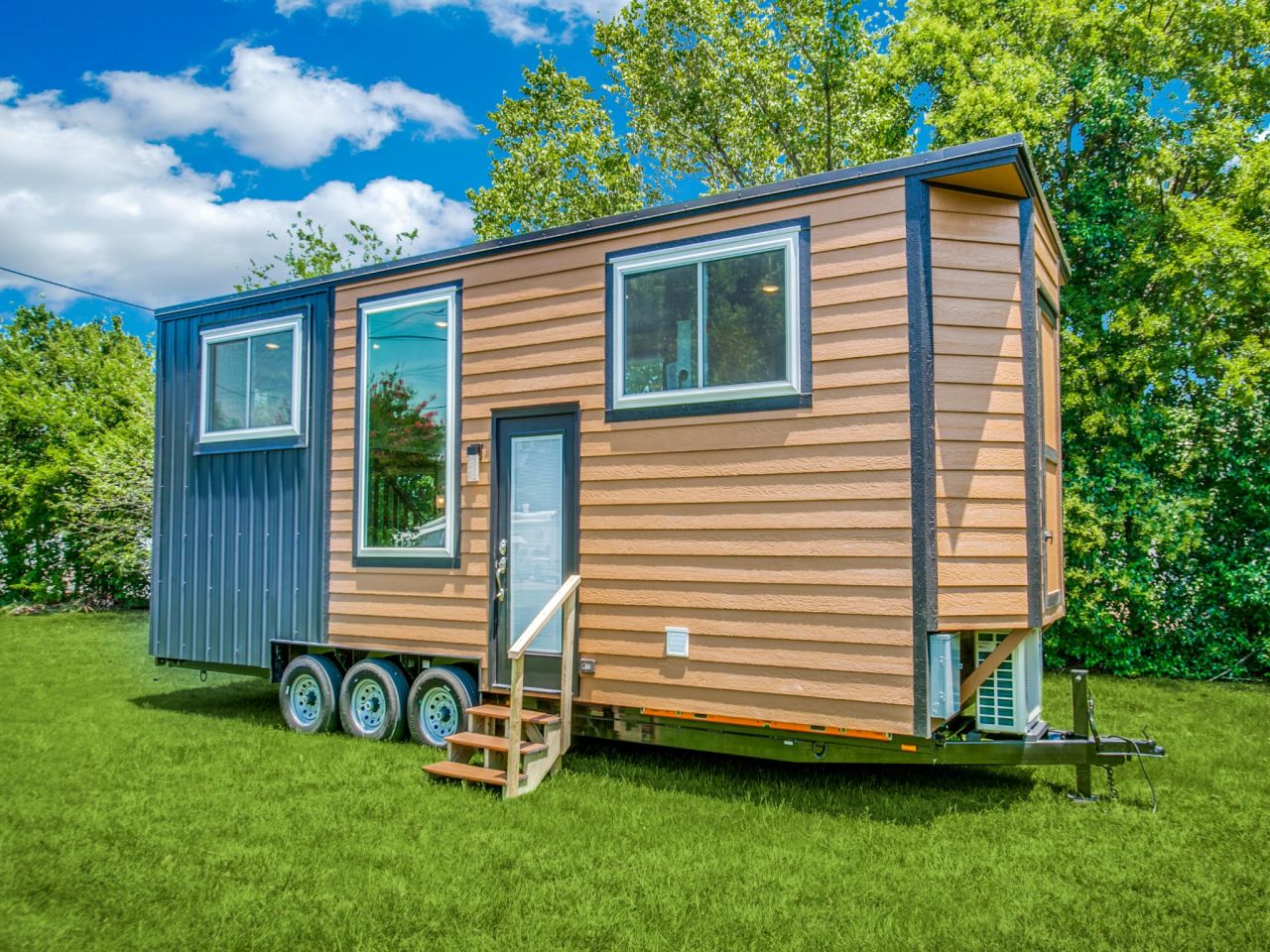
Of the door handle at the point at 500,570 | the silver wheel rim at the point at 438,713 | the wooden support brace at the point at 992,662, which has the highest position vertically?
the door handle at the point at 500,570

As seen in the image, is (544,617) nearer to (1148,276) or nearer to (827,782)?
(827,782)

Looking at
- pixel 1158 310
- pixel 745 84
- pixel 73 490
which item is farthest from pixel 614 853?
pixel 73 490

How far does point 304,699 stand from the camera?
7.02m

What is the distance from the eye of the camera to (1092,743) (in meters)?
4.73

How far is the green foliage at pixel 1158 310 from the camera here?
9.23 metres

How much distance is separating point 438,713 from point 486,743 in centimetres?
120

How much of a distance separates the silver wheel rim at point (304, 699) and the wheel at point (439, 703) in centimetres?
102

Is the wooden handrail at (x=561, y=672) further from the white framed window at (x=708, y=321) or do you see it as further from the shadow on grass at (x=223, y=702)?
the shadow on grass at (x=223, y=702)

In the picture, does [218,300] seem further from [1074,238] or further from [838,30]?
[838,30]

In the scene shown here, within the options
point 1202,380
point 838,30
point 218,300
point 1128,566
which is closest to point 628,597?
point 218,300

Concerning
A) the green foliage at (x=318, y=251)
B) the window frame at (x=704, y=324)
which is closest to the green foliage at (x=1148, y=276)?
the window frame at (x=704, y=324)

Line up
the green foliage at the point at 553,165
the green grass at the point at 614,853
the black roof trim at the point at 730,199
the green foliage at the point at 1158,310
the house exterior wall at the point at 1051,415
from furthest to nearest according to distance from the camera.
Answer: the green foliage at the point at 553,165, the green foliage at the point at 1158,310, the house exterior wall at the point at 1051,415, the black roof trim at the point at 730,199, the green grass at the point at 614,853

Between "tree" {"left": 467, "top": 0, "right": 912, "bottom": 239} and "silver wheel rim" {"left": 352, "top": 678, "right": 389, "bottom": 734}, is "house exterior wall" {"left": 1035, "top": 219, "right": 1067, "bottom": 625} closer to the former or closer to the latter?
"silver wheel rim" {"left": 352, "top": 678, "right": 389, "bottom": 734}

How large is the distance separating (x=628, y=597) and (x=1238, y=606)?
7.11m
